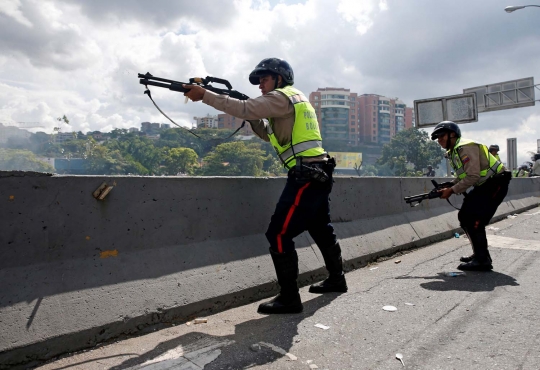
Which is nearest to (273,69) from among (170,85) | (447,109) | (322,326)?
(170,85)

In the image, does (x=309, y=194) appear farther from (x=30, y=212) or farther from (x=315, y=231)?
(x=30, y=212)

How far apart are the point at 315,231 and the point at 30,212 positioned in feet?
7.62

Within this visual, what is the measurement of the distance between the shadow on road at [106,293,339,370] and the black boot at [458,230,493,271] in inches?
105

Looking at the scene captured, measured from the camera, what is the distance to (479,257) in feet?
16.4

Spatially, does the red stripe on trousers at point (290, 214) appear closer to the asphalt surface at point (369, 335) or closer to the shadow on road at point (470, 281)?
the asphalt surface at point (369, 335)

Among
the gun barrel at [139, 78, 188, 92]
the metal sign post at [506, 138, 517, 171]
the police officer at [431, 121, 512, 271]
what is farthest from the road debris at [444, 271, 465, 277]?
the metal sign post at [506, 138, 517, 171]

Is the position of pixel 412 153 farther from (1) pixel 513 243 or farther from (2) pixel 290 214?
(2) pixel 290 214

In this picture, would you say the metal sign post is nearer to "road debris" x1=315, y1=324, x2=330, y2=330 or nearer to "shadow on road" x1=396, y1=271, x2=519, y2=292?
"shadow on road" x1=396, y1=271, x2=519, y2=292

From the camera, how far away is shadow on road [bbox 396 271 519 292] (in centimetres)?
415

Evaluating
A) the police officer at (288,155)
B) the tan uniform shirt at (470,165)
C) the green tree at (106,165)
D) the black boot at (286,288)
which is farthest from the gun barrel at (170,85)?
the green tree at (106,165)

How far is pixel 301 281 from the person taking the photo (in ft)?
13.8

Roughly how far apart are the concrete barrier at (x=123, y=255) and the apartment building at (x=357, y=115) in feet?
533

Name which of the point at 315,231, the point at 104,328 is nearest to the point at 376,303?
the point at 315,231

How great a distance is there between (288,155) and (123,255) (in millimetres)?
1498
